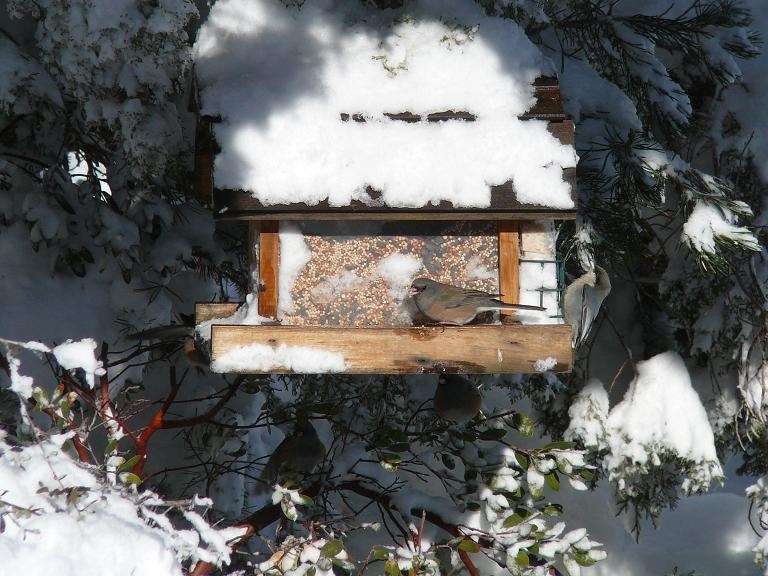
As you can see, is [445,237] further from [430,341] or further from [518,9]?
[518,9]

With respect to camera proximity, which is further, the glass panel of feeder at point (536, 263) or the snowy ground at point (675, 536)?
the snowy ground at point (675, 536)

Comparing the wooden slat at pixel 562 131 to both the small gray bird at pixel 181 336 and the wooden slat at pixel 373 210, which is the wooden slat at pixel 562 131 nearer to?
the wooden slat at pixel 373 210

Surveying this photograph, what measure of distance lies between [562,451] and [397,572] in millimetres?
722

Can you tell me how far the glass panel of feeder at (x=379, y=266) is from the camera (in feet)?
8.35

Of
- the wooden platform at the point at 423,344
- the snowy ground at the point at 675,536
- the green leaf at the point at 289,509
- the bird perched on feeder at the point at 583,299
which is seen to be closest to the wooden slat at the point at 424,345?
the wooden platform at the point at 423,344

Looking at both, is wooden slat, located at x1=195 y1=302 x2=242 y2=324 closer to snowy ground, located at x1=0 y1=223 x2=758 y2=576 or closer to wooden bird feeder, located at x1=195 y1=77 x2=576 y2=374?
wooden bird feeder, located at x1=195 y1=77 x2=576 y2=374

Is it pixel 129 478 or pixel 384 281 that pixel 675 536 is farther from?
pixel 129 478

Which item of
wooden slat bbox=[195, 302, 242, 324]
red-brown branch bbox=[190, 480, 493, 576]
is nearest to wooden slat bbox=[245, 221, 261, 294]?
wooden slat bbox=[195, 302, 242, 324]

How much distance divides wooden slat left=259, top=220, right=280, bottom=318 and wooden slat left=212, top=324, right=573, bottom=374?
0.70 ft

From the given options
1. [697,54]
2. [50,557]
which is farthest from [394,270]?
[697,54]

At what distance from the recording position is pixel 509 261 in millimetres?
2551

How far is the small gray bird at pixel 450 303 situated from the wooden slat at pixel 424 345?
0.13 feet

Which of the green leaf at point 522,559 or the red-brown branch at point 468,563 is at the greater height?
the green leaf at point 522,559

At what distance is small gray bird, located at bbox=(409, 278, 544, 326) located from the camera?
7.69ft
